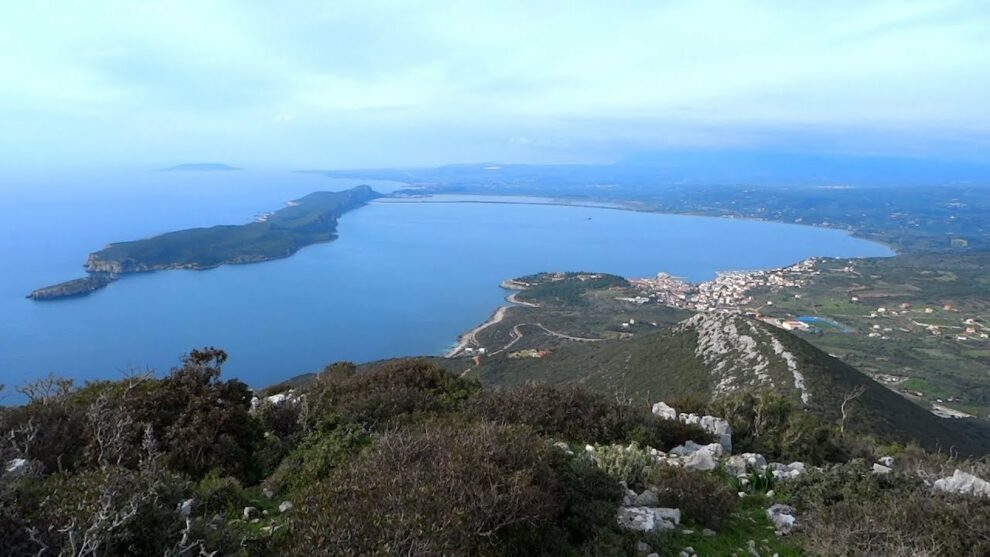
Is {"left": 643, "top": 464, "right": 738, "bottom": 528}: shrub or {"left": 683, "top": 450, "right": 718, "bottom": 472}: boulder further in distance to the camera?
{"left": 683, "top": 450, "right": 718, "bottom": 472}: boulder

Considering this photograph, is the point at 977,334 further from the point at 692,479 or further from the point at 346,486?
the point at 346,486

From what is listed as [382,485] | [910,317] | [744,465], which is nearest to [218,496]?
[382,485]

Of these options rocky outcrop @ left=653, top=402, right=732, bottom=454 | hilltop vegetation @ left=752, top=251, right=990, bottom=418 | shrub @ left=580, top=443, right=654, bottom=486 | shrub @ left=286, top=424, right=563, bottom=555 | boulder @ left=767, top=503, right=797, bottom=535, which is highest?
shrub @ left=286, top=424, right=563, bottom=555

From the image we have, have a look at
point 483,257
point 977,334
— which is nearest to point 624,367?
point 977,334

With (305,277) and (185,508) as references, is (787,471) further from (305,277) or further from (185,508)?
(305,277)

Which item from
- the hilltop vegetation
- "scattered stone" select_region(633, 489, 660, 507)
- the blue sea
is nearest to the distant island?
the blue sea

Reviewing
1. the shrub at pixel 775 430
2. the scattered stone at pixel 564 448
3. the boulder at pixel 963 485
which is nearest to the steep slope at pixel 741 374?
the shrub at pixel 775 430

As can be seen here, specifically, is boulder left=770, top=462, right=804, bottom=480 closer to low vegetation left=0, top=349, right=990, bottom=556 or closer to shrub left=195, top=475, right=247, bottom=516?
low vegetation left=0, top=349, right=990, bottom=556

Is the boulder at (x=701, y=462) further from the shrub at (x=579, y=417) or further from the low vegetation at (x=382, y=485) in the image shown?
the shrub at (x=579, y=417)
